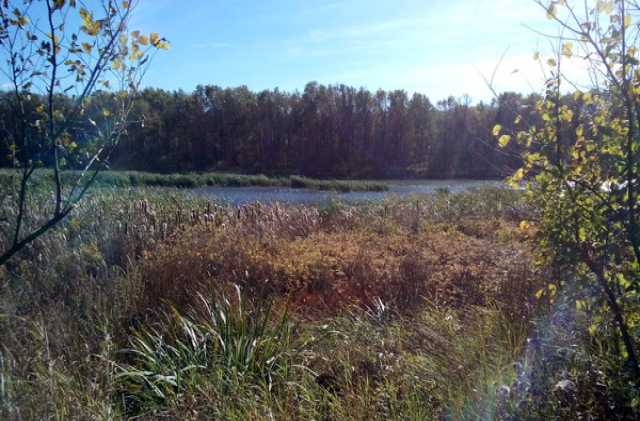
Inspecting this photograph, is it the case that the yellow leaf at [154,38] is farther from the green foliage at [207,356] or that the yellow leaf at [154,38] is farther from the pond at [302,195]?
the pond at [302,195]

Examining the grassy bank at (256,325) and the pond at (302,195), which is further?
the pond at (302,195)

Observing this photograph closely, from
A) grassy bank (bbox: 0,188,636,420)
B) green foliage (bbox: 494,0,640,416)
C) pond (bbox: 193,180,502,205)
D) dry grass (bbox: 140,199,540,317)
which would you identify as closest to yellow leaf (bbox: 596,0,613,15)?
green foliage (bbox: 494,0,640,416)

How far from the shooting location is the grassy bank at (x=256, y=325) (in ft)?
11.8

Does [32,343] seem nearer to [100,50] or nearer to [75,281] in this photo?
[75,281]

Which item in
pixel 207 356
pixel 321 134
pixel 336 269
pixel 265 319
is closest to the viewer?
pixel 207 356

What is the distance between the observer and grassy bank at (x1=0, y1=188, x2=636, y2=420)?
3590mm

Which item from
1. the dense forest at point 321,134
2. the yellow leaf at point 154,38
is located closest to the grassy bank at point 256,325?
the yellow leaf at point 154,38

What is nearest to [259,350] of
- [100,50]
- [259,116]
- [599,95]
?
[100,50]

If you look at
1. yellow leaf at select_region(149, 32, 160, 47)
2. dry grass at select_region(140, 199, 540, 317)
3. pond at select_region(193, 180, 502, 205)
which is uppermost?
yellow leaf at select_region(149, 32, 160, 47)

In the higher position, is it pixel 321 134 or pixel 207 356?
pixel 321 134

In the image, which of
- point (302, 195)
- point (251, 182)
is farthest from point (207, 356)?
point (251, 182)

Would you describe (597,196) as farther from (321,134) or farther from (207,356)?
(321,134)

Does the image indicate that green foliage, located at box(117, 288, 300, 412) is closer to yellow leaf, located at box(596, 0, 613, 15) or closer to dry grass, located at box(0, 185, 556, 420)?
dry grass, located at box(0, 185, 556, 420)

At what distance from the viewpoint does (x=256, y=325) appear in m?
5.00
